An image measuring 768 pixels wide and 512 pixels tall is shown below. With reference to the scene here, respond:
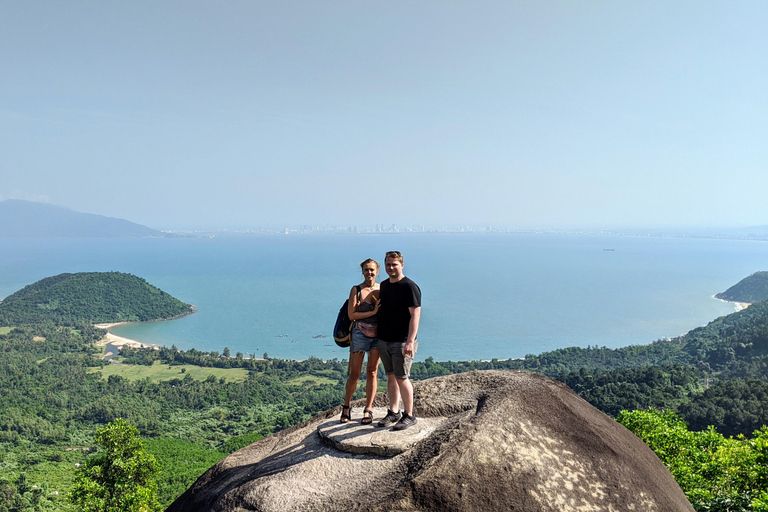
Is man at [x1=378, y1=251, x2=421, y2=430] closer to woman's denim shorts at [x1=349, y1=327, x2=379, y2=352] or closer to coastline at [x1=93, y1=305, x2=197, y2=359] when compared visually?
woman's denim shorts at [x1=349, y1=327, x2=379, y2=352]

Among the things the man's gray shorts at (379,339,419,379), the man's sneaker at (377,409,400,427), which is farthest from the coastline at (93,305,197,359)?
the man's gray shorts at (379,339,419,379)

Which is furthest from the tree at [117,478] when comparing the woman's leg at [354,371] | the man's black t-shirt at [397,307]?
the man's black t-shirt at [397,307]

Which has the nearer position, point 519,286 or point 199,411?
point 199,411

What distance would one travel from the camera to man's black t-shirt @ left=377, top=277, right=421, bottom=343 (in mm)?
6619

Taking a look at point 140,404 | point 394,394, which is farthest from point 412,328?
point 140,404

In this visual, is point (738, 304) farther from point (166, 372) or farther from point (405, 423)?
point (405, 423)

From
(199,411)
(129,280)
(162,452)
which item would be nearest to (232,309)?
(129,280)

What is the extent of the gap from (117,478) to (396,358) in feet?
56.3

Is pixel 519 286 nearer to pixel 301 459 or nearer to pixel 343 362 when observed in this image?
pixel 343 362

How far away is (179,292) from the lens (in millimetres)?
171250

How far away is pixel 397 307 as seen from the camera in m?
6.69

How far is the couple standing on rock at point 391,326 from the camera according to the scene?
6.66 m

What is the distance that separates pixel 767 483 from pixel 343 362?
91.6 m

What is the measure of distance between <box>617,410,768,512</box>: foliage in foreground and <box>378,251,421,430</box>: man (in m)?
7.02
